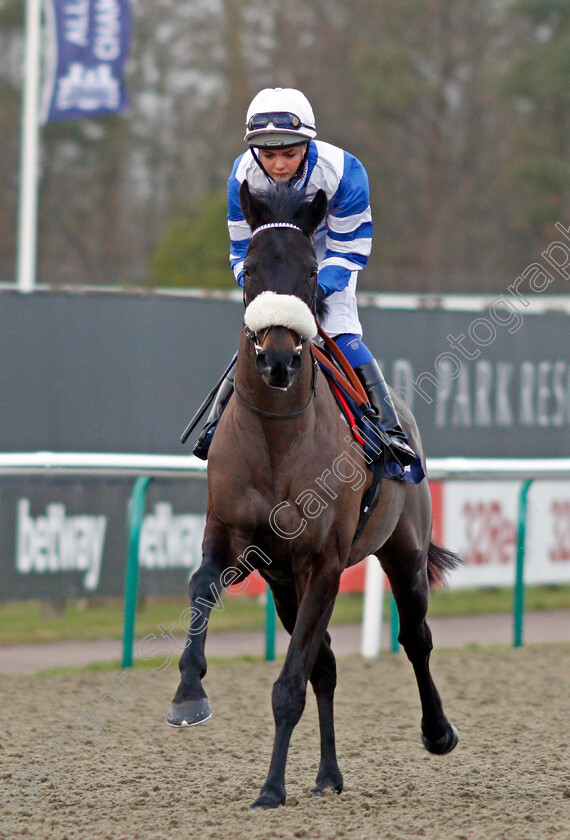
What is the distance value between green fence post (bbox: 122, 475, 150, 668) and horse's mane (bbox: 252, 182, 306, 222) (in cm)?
347

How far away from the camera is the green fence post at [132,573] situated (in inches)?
287

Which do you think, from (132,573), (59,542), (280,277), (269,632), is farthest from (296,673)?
(59,542)

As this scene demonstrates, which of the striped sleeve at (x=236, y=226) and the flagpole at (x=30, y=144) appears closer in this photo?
the striped sleeve at (x=236, y=226)

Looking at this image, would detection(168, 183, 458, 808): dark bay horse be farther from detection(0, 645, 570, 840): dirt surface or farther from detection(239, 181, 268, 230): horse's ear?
detection(0, 645, 570, 840): dirt surface

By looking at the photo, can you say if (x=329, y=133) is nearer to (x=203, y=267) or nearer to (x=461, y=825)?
(x=203, y=267)

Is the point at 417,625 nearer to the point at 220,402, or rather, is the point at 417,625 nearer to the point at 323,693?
the point at 323,693

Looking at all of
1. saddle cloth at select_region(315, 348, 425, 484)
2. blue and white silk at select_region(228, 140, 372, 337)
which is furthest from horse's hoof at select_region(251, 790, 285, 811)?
blue and white silk at select_region(228, 140, 372, 337)

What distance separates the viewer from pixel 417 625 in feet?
17.7

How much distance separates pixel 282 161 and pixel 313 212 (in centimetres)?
34

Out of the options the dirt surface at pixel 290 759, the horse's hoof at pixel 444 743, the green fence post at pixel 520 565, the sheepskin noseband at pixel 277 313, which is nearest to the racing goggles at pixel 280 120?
the sheepskin noseband at pixel 277 313

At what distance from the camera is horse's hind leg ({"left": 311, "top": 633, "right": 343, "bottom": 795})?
4.71 metres

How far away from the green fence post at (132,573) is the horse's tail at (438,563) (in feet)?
6.79

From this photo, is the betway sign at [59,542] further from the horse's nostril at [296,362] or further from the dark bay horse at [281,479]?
the horse's nostril at [296,362]

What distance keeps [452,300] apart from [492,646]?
15.8ft
